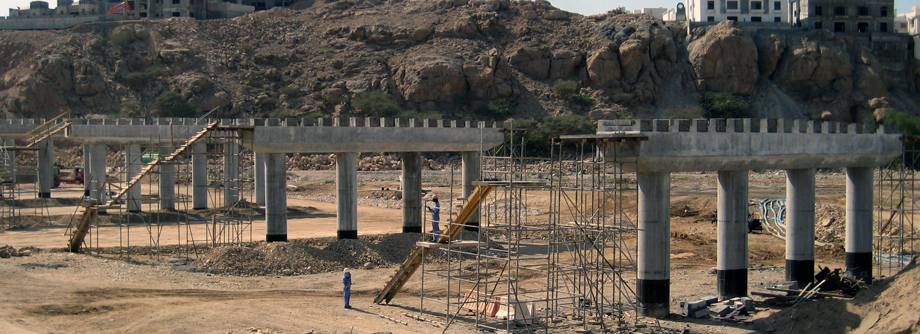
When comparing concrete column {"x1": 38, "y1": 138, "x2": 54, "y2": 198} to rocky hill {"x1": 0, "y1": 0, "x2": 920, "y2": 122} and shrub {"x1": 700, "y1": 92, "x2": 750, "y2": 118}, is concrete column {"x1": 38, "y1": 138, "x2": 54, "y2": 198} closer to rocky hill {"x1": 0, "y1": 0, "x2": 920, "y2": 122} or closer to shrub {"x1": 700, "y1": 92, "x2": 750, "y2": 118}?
rocky hill {"x1": 0, "y1": 0, "x2": 920, "y2": 122}

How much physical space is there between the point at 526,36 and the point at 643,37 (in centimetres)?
1250

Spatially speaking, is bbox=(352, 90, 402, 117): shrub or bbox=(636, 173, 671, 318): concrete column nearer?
bbox=(636, 173, 671, 318): concrete column

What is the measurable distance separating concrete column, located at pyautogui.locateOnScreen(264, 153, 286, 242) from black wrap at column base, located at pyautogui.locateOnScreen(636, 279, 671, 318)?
1494 cm

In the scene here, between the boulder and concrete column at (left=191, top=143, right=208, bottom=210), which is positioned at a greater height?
the boulder

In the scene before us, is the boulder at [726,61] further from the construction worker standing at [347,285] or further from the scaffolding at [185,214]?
the construction worker standing at [347,285]

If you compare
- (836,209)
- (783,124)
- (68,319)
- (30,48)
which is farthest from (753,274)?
(30,48)

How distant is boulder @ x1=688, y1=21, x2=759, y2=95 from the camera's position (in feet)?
284

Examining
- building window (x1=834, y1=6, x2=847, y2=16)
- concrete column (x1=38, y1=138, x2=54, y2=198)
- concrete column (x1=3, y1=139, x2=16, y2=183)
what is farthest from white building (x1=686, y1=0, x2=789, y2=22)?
concrete column (x1=3, y1=139, x2=16, y2=183)

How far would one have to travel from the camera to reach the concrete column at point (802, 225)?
25531 mm

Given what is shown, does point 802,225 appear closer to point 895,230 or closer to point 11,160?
point 895,230

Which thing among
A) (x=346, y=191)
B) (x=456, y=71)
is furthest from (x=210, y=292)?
(x=456, y=71)

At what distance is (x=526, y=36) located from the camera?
3622 inches

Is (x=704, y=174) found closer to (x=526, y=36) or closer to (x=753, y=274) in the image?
(x=526, y=36)

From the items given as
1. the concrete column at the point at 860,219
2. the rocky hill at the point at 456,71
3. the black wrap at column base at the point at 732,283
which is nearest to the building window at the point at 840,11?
the rocky hill at the point at 456,71
